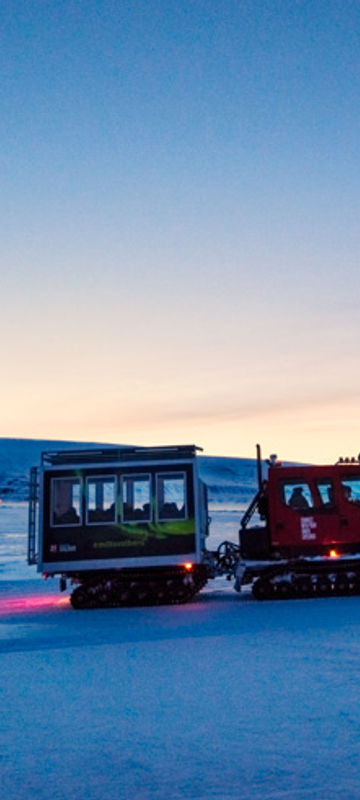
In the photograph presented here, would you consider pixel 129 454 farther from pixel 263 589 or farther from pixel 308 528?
pixel 308 528

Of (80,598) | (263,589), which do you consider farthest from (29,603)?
(263,589)

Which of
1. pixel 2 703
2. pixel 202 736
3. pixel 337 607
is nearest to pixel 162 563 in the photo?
pixel 337 607

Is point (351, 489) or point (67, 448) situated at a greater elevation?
point (67, 448)

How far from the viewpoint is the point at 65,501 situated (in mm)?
17875

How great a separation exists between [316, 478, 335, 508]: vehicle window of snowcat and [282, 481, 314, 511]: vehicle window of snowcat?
0.22 meters

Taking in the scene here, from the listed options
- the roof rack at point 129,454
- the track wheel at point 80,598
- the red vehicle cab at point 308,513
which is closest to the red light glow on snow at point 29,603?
the track wheel at point 80,598

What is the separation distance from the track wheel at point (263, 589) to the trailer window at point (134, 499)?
2.66 metres

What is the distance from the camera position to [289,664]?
9.73 metres

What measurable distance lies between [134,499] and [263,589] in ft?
10.8

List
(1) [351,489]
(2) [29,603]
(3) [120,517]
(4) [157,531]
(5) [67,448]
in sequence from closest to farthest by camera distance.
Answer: (4) [157,531]
(3) [120,517]
(1) [351,489]
(2) [29,603]
(5) [67,448]

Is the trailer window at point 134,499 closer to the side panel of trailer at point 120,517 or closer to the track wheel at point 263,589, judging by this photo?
the side panel of trailer at point 120,517

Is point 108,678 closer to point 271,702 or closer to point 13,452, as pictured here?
point 271,702

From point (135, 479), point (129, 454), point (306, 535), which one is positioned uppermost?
point (129, 454)

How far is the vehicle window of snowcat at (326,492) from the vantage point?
59.2 feet
